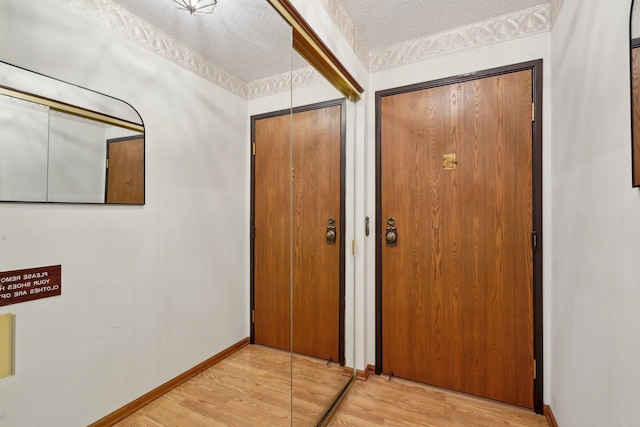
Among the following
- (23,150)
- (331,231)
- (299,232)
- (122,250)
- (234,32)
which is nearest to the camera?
(23,150)

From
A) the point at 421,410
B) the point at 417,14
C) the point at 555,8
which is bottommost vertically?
the point at 421,410

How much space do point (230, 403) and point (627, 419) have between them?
132cm

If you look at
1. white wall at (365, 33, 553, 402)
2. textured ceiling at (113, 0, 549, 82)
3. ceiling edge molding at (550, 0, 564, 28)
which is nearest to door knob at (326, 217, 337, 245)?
white wall at (365, 33, 553, 402)

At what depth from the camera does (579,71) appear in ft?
4.30

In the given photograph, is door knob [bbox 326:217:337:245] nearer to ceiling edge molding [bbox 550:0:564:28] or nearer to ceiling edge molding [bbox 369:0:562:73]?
ceiling edge molding [bbox 369:0:562:73]

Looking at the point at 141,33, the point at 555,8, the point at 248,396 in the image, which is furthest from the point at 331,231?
the point at 555,8

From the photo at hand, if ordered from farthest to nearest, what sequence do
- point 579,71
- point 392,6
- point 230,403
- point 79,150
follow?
point 392,6
point 579,71
point 230,403
point 79,150

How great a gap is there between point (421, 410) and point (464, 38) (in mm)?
2489

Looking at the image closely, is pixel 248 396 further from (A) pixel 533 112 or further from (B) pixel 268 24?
(A) pixel 533 112

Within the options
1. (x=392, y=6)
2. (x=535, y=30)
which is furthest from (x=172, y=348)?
(x=535, y=30)

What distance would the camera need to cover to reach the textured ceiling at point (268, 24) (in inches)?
33.4

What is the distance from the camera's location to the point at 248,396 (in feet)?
3.71

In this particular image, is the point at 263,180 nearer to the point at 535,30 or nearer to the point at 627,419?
the point at 627,419

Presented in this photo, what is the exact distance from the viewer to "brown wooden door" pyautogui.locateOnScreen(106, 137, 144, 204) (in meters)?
0.67
